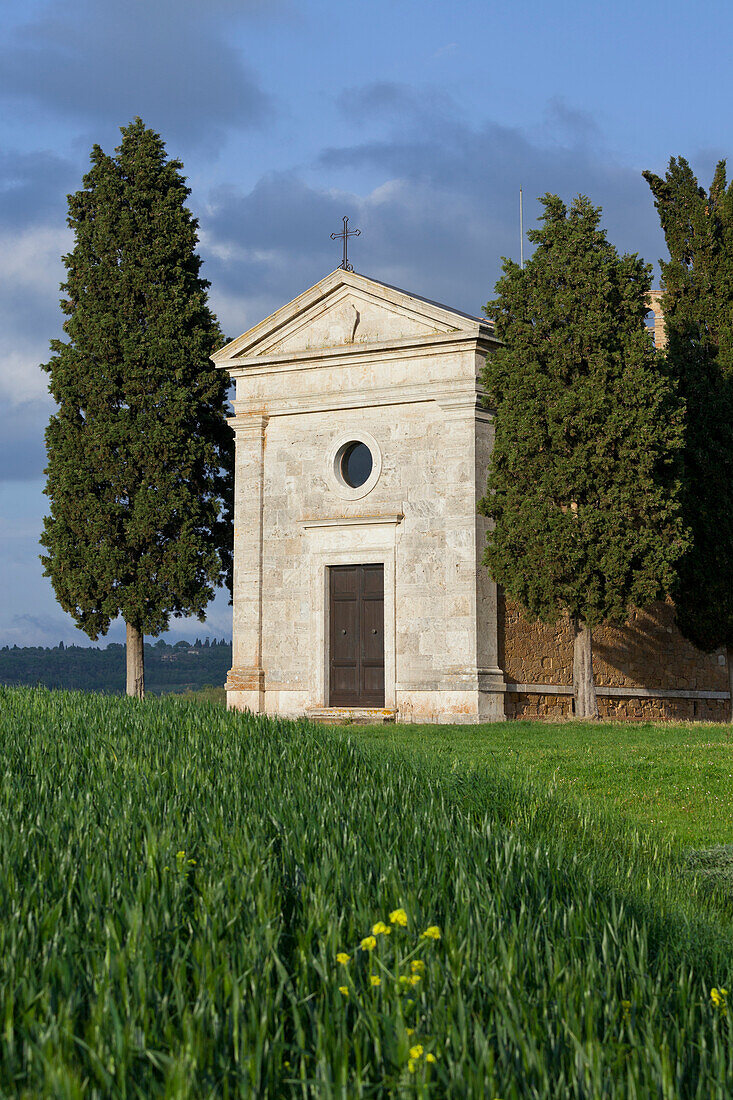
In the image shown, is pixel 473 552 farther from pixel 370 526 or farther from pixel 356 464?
pixel 356 464

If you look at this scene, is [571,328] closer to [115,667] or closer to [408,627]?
[408,627]

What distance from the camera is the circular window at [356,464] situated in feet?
64.8

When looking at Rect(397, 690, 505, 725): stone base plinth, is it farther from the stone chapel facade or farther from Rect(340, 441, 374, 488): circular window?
Rect(340, 441, 374, 488): circular window

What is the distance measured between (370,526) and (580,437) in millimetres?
3932

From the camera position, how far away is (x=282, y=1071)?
338 centimetres

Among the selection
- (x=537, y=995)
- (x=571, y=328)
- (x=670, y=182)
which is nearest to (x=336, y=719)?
(x=571, y=328)

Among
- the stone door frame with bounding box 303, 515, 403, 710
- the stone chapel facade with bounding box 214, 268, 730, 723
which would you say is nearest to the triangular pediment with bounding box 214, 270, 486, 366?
the stone chapel facade with bounding box 214, 268, 730, 723

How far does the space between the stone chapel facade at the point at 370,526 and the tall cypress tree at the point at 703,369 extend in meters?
2.51

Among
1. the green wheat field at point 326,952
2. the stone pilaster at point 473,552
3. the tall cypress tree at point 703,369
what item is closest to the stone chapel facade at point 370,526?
the stone pilaster at point 473,552

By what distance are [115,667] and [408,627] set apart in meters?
29.5

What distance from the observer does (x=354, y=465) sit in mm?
19922

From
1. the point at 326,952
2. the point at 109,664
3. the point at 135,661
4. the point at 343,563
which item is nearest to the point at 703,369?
the point at 343,563

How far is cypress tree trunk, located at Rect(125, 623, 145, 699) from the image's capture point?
22.0 meters

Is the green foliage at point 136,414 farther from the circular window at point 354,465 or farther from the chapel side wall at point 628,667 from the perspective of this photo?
the chapel side wall at point 628,667
